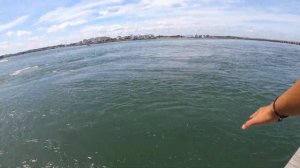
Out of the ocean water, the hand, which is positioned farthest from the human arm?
the ocean water

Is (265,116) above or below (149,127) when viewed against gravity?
above

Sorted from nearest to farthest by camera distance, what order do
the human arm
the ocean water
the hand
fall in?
the human arm
the hand
the ocean water

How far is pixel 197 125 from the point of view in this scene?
53.8ft

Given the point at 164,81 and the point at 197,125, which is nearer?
the point at 197,125

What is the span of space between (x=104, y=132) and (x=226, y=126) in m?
7.71

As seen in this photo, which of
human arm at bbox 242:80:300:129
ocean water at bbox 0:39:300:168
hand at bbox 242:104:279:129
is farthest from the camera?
ocean water at bbox 0:39:300:168

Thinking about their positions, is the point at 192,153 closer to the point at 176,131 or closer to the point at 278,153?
the point at 176,131

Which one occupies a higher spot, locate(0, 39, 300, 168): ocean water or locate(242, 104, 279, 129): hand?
locate(242, 104, 279, 129): hand

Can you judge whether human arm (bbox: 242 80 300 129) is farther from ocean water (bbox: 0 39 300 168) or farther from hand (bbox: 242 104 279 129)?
ocean water (bbox: 0 39 300 168)

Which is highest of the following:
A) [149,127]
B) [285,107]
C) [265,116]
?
[285,107]

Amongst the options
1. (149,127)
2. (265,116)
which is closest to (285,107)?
(265,116)

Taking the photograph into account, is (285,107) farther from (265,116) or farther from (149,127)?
(149,127)

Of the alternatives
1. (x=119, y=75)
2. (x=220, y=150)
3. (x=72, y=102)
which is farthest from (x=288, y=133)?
(x=119, y=75)

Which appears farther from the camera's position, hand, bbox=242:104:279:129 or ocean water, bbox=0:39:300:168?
ocean water, bbox=0:39:300:168
